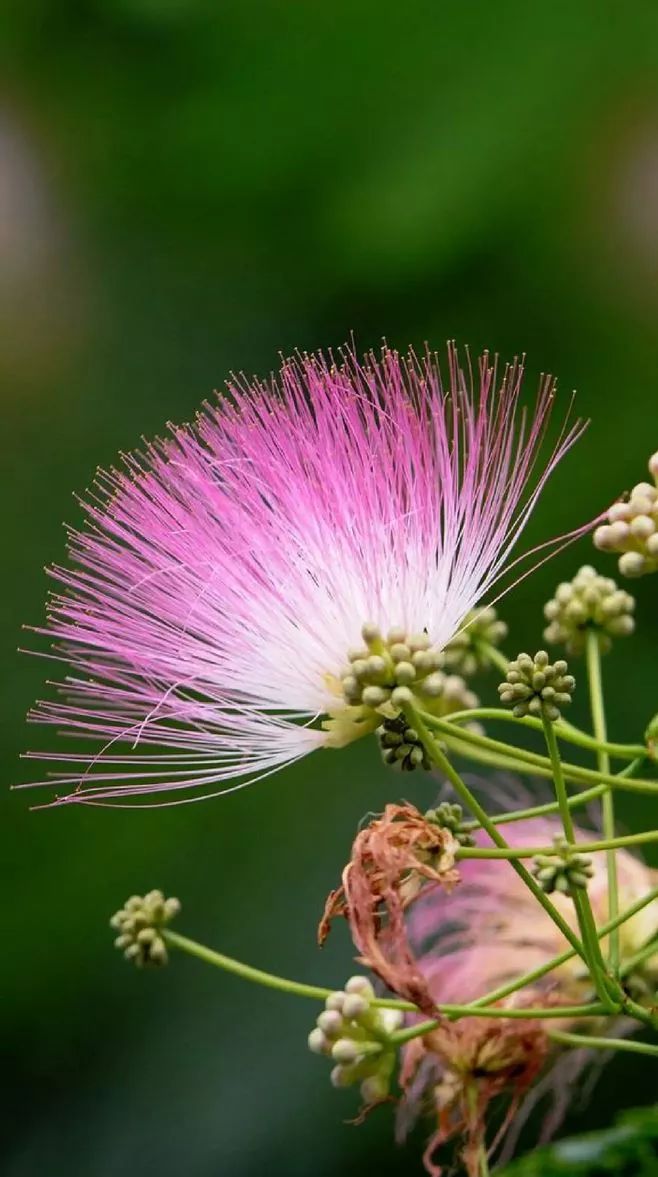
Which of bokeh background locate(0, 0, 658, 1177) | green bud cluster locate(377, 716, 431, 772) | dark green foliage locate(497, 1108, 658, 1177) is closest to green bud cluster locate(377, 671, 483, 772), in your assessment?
green bud cluster locate(377, 716, 431, 772)

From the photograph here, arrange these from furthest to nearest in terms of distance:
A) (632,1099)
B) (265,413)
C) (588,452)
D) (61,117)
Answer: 1. (61,117)
2. (588,452)
3. (632,1099)
4. (265,413)

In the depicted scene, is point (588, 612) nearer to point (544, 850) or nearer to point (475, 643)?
point (475, 643)

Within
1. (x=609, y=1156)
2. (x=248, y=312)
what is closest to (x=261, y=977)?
(x=609, y=1156)

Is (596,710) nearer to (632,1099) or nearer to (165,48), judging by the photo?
(632,1099)

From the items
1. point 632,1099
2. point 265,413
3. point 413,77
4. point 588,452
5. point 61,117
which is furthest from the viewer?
point 61,117

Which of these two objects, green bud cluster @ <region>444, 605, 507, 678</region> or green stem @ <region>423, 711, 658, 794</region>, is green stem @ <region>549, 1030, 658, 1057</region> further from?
green bud cluster @ <region>444, 605, 507, 678</region>

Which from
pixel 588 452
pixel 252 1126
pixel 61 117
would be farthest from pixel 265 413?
pixel 61 117

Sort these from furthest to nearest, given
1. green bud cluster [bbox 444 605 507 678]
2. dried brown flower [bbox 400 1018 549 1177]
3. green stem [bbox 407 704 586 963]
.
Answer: green bud cluster [bbox 444 605 507 678]
dried brown flower [bbox 400 1018 549 1177]
green stem [bbox 407 704 586 963]
